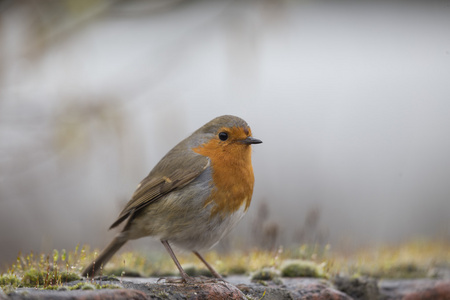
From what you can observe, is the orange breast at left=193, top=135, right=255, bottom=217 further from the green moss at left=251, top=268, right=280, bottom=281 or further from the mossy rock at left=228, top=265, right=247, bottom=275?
the mossy rock at left=228, top=265, right=247, bottom=275

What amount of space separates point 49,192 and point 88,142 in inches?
154

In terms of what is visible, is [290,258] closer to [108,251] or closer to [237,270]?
[237,270]

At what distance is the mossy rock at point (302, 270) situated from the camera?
4.62 meters

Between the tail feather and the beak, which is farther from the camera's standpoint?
the tail feather

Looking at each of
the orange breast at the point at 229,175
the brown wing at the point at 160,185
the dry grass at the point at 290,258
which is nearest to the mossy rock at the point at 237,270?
the dry grass at the point at 290,258

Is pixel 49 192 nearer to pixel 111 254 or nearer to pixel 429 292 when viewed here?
pixel 111 254

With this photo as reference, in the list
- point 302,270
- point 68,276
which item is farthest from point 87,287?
point 302,270

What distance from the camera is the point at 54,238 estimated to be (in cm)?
841

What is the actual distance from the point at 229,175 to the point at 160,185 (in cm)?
54

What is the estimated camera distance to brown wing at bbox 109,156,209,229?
164 inches

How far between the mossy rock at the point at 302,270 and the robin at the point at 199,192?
578 millimetres

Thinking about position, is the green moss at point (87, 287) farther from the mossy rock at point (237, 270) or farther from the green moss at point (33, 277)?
the mossy rock at point (237, 270)

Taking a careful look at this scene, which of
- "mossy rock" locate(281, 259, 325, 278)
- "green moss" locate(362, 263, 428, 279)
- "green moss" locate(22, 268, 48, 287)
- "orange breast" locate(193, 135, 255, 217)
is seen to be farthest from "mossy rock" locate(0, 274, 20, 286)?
"green moss" locate(362, 263, 428, 279)

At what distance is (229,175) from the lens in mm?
4094
